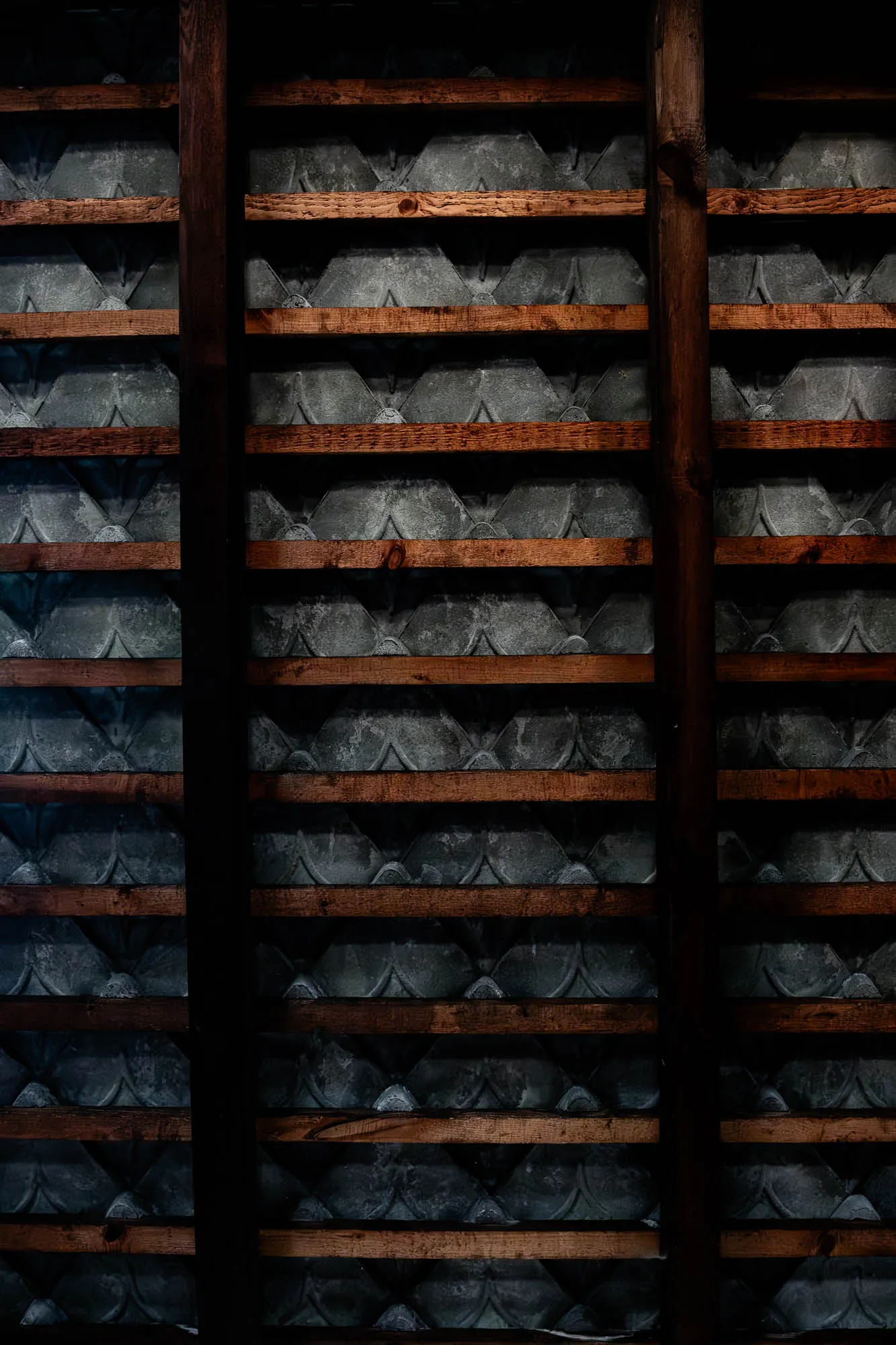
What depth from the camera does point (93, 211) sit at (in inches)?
60.3

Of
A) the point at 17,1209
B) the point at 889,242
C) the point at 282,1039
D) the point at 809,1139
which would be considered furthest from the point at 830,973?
the point at 17,1209

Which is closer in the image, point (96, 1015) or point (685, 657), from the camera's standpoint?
point (685, 657)

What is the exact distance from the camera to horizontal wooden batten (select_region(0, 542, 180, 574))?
1551mm

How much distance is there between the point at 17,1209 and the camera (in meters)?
1.62

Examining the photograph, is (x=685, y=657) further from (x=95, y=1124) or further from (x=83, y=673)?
(x=95, y=1124)

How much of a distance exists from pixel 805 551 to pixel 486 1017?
1.19 metres

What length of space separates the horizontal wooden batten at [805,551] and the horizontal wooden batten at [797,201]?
0.68 m

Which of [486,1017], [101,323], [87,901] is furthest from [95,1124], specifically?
[101,323]

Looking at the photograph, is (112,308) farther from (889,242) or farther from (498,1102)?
Result: (498,1102)

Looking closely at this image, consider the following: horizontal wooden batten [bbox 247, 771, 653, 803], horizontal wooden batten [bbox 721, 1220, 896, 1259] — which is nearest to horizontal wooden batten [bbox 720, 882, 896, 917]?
horizontal wooden batten [bbox 247, 771, 653, 803]

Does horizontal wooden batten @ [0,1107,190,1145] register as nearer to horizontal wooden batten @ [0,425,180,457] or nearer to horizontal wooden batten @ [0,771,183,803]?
horizontal wooden batten @ [0,771,183,803]

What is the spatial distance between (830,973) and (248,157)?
2226 mm

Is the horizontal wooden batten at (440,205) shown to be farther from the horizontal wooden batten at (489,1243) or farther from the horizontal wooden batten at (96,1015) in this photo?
the horizontal wooden batten at (489,1243)

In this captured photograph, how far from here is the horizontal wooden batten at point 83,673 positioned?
1544 mm
